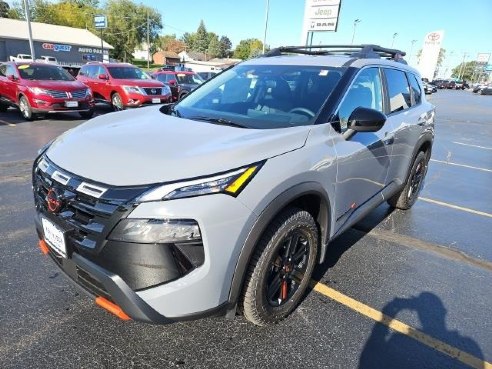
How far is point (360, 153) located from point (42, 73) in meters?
Answer: 11.3

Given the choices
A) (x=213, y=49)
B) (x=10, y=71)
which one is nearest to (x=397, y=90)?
(x=10, y=71)

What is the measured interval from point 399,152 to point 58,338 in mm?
3509

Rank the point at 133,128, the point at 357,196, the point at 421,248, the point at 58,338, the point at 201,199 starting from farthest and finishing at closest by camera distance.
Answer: the point at 421,248 → the point at 357,196 → the point at 133,128 → the point at 58,338 → the point at 201,199

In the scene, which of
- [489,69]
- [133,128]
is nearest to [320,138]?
[133,128]

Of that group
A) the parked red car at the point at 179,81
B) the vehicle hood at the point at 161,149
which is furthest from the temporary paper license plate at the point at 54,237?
the parked red car at the point at 179,81

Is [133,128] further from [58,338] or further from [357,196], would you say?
[357,196]

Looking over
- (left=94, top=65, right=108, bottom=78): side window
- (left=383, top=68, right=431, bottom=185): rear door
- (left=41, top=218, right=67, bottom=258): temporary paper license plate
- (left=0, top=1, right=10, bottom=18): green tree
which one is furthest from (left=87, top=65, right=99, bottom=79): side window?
(left=0, top=1, right=10, bottom=18): green tree

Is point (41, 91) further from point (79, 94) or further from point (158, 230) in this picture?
point (158, 230)

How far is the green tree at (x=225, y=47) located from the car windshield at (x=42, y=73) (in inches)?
5183

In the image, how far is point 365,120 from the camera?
274cm

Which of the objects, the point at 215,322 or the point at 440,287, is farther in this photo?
the point at 440,287

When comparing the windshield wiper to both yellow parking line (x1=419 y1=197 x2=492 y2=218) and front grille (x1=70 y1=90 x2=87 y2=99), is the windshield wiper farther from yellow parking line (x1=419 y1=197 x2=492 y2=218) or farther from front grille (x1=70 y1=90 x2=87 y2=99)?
front grille (x1=70 y1=90 x2=87 y2=99)

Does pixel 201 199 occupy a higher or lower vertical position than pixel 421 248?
higher

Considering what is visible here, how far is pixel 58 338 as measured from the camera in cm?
243
